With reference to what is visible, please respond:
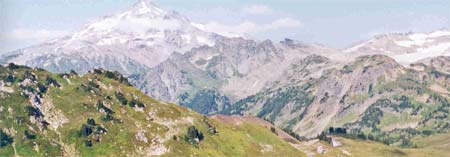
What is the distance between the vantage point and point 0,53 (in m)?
90.1
